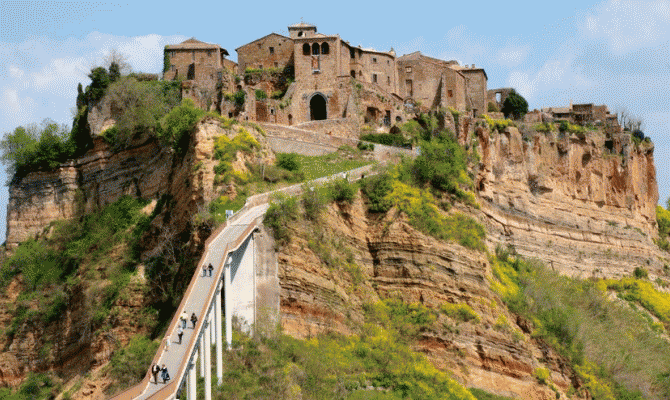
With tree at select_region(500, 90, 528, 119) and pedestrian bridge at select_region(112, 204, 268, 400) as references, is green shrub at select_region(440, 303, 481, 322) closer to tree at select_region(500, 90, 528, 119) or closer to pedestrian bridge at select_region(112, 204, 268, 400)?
pedestrian bridge at select_region(112, 204, 268, 400)

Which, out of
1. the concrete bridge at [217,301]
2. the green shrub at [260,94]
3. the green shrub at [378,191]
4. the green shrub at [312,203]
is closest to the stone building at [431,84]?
the green shrub at [260,94]

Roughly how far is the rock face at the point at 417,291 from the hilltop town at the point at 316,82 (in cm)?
1492

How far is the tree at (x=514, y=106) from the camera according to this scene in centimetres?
8794

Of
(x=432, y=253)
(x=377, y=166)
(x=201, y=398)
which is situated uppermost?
(x=377, y=166)

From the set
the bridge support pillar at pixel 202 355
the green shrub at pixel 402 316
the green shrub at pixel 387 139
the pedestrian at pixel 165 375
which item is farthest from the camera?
the green shrub at pixel 387 139

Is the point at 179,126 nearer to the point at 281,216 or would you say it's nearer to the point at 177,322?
the point at 281,216

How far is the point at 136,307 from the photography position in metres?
63.8

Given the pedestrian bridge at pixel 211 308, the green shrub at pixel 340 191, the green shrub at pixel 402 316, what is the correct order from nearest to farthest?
1. the pedestrian bridge at pixel 211 308
2. the green shrub at pixel 402 316
3. the green shrub at pixel 340 191

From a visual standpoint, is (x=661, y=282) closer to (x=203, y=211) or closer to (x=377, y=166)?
(x=377, y=166)

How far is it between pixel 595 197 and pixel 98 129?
29.2 metres

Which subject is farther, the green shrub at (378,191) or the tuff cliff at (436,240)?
the green shrub at (378,191)

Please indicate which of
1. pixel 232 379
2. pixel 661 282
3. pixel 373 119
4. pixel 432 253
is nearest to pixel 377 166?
pixel 432 253

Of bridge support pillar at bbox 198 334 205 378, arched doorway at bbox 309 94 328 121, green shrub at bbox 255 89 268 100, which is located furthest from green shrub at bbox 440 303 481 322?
green shrub at bbox 255 89 268 100

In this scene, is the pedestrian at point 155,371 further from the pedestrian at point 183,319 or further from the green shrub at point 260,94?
the green shrub at point 260,94
